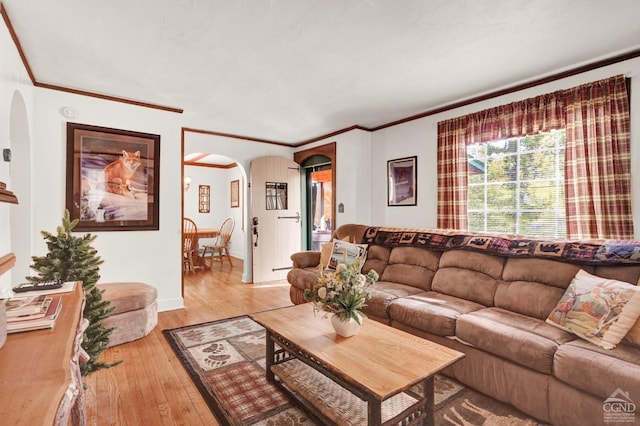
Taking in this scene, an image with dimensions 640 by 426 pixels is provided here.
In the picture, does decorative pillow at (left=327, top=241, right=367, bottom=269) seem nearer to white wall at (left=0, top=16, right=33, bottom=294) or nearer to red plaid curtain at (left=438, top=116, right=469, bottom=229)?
red plaid curtain at (left=438, top=116, right=469, bottom=229)

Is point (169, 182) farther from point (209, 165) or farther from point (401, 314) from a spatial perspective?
point (209, 165)

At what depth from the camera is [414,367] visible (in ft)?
4.94

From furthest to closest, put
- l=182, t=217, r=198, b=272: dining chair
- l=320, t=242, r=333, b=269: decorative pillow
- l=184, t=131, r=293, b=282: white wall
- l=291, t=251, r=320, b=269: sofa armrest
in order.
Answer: l=182, t=217, r=198, b=272: dining chair
l=184, t=131, r=293, b=282: white wall
l=291, t=251, r=320, b=269: sofa armrest
l=320, t=242, r=333, b=269: decorative pillow

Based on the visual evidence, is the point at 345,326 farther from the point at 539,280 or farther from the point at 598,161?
the point at 598,161

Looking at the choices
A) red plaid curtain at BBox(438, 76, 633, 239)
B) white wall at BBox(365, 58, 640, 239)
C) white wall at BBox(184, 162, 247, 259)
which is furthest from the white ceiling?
white wall at BBox(184, 162, 247, 259)

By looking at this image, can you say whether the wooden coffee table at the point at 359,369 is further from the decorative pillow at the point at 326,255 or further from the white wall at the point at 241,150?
the white wall at the point at 241,150

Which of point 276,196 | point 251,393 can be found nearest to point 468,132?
point 276,196

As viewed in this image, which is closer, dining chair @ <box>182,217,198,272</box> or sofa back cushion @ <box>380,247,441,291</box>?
sofa back cushion @ <box>380,247,441,291</box>

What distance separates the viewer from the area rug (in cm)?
182

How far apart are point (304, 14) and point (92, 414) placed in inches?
109

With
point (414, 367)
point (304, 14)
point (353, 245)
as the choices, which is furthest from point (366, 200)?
point (414, 367)

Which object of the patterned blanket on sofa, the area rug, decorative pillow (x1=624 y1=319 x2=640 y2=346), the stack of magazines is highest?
the patterned blanket on sofa

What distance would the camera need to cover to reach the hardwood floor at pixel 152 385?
72.9 inches

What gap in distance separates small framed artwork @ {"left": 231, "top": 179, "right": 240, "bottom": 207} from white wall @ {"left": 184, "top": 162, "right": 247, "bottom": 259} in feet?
0.34
